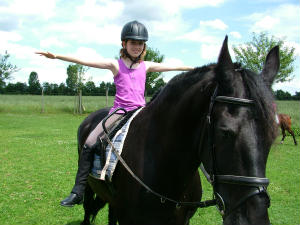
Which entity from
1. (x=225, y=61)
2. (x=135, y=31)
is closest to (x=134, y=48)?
(x=135, y=31)

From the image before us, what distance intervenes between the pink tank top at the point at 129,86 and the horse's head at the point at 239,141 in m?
1.47

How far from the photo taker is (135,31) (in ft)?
10.7

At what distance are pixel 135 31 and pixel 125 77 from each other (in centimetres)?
54

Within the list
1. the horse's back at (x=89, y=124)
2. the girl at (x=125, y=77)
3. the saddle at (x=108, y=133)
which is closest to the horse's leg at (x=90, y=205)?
the horse's back at (x=89, y=124)

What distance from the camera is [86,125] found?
464cm

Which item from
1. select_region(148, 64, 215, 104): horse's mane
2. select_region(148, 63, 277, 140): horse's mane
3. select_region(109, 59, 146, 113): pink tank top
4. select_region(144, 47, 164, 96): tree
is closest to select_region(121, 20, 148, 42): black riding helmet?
select_region(109, 59, 146, 113): pink tank top

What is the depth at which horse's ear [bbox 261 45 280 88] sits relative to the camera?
212 centimetres

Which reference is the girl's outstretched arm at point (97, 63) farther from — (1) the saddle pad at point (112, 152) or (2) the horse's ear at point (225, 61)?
(2) the horse's ear at point (225, 61)

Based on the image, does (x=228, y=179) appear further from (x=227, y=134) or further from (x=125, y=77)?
(x=125, y=77)

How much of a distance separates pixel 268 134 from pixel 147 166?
1.15 m

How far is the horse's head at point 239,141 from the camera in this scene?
175cm

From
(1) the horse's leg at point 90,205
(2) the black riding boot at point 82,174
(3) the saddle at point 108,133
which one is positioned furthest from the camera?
(1) the horse's leg at point 90,205

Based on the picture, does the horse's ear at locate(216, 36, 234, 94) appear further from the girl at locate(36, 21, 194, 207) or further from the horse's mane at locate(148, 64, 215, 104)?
the girl at locate(36, 21, 194, 207)

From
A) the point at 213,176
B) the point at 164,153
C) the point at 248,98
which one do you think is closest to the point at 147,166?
the point at 164,153
